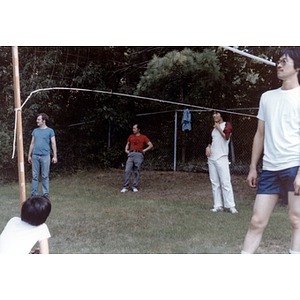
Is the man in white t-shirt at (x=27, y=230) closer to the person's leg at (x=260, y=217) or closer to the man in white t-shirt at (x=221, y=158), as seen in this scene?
the person's leg at (x=260, y=217)

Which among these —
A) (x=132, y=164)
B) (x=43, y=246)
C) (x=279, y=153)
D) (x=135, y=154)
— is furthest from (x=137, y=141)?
(x=43, y=246)

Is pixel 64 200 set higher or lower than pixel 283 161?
lower

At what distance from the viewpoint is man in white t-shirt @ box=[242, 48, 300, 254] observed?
75.7 inches

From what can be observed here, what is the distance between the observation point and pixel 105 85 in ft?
14.7

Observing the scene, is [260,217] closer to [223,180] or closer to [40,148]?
[223,180]

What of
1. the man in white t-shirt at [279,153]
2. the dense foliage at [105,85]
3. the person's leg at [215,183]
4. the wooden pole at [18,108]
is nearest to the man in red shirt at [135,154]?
the dense foliage at [105,85]

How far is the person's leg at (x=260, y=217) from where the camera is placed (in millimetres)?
1925

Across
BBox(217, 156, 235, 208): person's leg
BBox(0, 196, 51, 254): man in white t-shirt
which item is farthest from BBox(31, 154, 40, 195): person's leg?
BBox(217, 156, 235, 208): person's leg

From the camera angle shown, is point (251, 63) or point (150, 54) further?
point (150, 54)

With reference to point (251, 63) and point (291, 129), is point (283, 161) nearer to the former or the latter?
point (291, 129)

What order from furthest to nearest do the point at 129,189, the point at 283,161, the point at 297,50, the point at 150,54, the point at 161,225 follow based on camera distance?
the point at 150,54 → the point at 129,189 → the point at 161,225 → the point at 297,50 → the point at 283,161

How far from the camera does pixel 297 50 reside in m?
2.13
